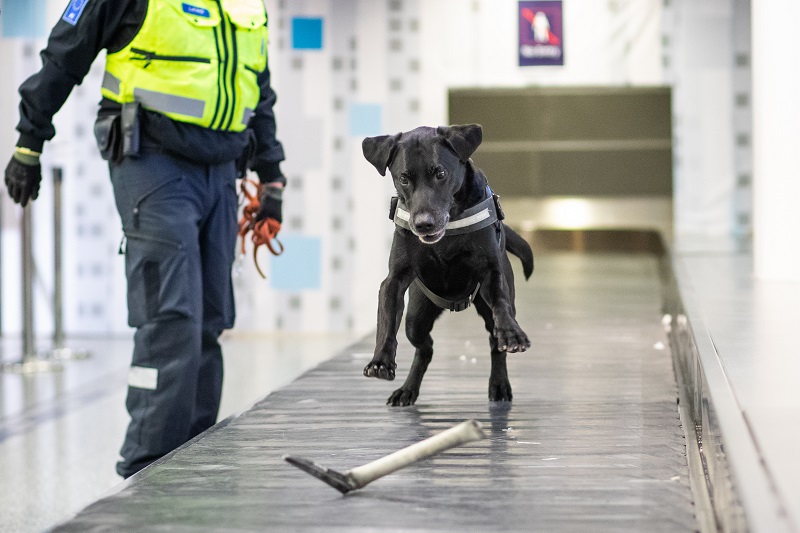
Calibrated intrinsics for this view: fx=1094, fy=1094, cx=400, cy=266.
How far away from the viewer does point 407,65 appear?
8219 millimetres

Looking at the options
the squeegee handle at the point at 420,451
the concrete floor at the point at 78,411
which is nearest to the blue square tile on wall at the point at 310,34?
the concrete floor at the point at 78,411

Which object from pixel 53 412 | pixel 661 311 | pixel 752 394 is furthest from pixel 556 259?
pixel 752 394

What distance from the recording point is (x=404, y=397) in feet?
7.14

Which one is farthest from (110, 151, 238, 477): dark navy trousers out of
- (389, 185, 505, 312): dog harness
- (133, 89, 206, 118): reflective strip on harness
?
(389, 185, 505, 312): dog harness

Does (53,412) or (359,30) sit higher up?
(359,30)

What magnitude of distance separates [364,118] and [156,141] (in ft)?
18.1

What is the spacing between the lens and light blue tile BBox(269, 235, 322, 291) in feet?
27.1

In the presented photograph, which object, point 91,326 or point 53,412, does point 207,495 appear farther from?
point 91,326

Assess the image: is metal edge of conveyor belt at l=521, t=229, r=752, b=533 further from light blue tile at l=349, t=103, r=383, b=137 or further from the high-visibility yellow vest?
light blue tile at l=349, t=103, r=383, b=137

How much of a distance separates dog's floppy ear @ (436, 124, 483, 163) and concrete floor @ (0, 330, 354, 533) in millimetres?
787

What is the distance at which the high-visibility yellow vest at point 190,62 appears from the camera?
8.82 ft

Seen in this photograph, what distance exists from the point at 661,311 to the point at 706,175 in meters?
4.17

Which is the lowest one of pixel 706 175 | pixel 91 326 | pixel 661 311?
pixel 91 326

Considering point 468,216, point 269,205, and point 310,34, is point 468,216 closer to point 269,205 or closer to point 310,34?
point 269,205
